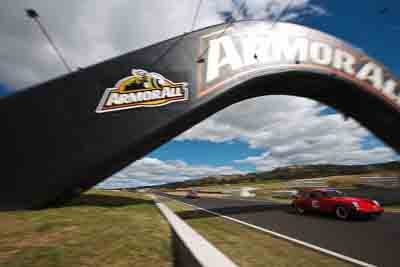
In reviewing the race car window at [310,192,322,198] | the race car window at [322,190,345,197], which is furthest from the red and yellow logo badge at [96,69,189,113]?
the race car window at [322,190,345,197]

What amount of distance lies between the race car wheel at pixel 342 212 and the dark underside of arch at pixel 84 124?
294 inches

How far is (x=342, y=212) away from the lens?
981 centimetres

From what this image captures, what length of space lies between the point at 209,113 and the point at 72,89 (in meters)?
7.02

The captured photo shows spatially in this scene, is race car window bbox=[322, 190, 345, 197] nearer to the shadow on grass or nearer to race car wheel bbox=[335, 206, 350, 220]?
race car wheel bbox=[335, 206, 350, 220]

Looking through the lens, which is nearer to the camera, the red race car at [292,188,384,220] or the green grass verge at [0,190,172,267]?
the green grass verge at [0,190,172,267]

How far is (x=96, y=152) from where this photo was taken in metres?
10.3

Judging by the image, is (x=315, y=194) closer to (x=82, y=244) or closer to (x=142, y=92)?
(x=142, y=92)

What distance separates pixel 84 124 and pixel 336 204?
36.5 ft

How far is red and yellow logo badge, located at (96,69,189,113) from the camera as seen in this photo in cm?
1094

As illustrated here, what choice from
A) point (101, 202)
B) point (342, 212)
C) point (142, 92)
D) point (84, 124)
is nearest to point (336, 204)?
point (342, 212)

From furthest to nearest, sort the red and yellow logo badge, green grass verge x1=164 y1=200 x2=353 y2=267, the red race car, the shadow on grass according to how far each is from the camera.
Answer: the shadow on grass < the red and yellow logo badge < the red race car < green grass verge x1=164 y1=200 x2=353 y2=267

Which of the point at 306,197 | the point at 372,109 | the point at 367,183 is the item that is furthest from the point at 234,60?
the point at 367,183

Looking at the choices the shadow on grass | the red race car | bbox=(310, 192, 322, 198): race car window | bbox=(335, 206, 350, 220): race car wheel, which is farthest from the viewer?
the shadow on grass

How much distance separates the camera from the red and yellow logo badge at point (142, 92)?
1094 cm
